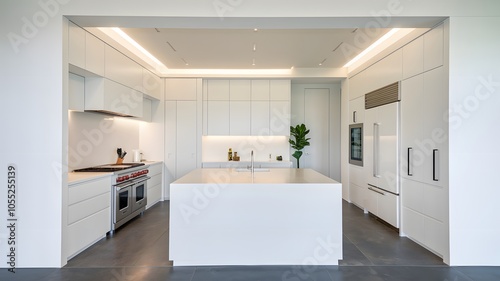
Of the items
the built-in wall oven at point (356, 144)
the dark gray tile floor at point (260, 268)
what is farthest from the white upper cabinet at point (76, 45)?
the built-in wall oven at point (356, 144)

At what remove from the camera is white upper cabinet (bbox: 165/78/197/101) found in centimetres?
611

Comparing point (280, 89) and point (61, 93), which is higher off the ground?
point (280, 89)

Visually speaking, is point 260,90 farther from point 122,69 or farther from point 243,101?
point 122,69

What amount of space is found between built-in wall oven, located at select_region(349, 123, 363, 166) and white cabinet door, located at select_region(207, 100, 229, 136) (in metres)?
2.79

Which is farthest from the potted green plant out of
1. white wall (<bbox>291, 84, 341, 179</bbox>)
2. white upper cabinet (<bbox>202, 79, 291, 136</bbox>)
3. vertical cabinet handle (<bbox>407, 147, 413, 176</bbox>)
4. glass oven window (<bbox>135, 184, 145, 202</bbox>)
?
glass oven window (<bbox>135, 184, 145, 202</bbox>)

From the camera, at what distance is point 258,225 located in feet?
9.53

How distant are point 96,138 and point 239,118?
3.01m

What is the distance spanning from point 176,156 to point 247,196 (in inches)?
140

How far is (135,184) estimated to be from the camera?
453 centimetres

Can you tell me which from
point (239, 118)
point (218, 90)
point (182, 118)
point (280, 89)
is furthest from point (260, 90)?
point (182, 118)

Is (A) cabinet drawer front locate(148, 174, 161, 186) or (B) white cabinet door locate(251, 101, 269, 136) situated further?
(B) white cabinet door locate(251, 101, 269, 136)

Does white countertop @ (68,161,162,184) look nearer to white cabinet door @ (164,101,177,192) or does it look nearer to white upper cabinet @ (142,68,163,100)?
white upper cabinet @ (142,68,163,100)

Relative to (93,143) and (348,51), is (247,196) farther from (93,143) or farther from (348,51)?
(348,51)

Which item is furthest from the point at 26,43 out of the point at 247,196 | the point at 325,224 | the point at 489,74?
the point at 489,74
